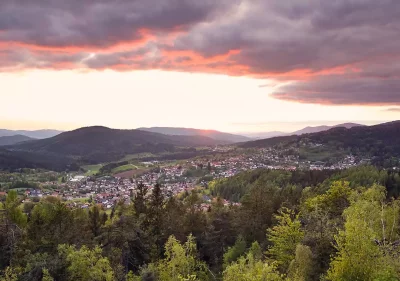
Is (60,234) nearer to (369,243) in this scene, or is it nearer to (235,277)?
(235,277)

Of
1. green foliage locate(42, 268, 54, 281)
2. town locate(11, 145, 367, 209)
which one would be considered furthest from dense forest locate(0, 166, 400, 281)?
town locate(11, 145, 367, 209)

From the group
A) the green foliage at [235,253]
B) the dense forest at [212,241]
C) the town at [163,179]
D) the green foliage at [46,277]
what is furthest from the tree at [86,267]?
the town at [163,179]

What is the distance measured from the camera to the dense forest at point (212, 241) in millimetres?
19625

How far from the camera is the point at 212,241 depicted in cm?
4000

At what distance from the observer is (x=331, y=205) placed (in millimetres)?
39562

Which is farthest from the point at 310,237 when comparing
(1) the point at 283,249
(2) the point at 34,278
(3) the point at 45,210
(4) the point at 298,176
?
(4) the point at 298,176

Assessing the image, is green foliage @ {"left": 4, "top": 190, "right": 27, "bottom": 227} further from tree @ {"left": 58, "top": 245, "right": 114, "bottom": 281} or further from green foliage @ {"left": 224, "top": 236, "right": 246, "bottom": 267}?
green foliage @ {"left": 224, "top": 236, "right": 246, "bottom": 267}

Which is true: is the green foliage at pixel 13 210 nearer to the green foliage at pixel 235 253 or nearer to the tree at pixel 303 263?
the green foliage at pixel 235 253

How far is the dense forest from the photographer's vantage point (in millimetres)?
19625

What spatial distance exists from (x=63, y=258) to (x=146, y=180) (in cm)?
13131

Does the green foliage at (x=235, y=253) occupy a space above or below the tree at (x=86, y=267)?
below

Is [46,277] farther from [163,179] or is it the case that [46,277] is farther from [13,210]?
[163,179]

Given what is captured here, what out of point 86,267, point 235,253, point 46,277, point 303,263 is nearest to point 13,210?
point 46,277

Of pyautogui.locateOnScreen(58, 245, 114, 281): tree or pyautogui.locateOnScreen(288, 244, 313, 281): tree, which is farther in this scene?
pyautogui.locateOnScreen(58, 245, 114, 281): tree
